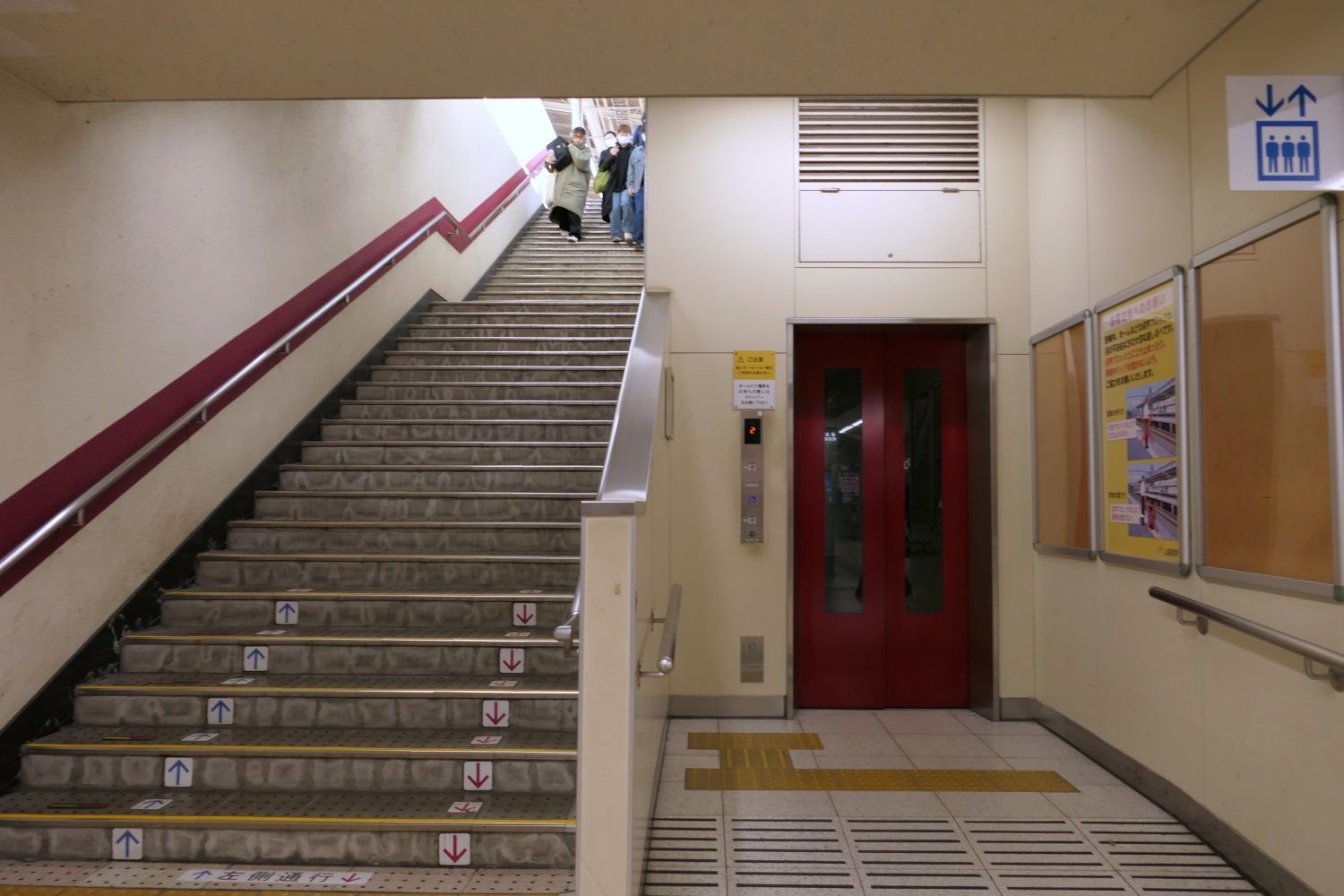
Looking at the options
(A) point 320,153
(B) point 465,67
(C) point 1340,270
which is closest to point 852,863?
(C) point 1340,270

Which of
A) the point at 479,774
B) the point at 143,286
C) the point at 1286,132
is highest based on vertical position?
the point at 1286,132

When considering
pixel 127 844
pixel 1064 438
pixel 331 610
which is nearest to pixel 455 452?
pixel 331 610

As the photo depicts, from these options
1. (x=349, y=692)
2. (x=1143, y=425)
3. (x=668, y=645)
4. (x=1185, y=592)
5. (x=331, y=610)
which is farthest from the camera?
(x=331, y=610)

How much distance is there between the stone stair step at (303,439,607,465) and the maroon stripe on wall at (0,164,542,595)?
60cm

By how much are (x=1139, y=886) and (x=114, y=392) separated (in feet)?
14.0

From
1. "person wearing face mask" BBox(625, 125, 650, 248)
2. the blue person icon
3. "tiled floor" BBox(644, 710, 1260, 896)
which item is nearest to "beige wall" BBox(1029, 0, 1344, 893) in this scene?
"tiled floor" BBox(644, 710, 1260, 896)

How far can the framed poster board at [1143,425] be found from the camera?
306 cm

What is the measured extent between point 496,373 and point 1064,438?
11.3 feet

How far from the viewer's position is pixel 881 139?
466 cm

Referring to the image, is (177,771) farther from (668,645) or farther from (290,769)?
(668,645)

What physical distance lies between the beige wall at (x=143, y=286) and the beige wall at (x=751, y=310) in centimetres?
208

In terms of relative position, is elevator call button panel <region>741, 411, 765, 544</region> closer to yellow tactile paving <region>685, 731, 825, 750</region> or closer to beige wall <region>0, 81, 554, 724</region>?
yellow tactile paving <region>685, 731, 825, 750</region>

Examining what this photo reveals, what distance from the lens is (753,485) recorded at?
4.54m

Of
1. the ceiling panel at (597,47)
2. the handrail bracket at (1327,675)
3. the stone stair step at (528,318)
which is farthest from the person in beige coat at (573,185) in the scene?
the handrail bracket at (1327,675)
